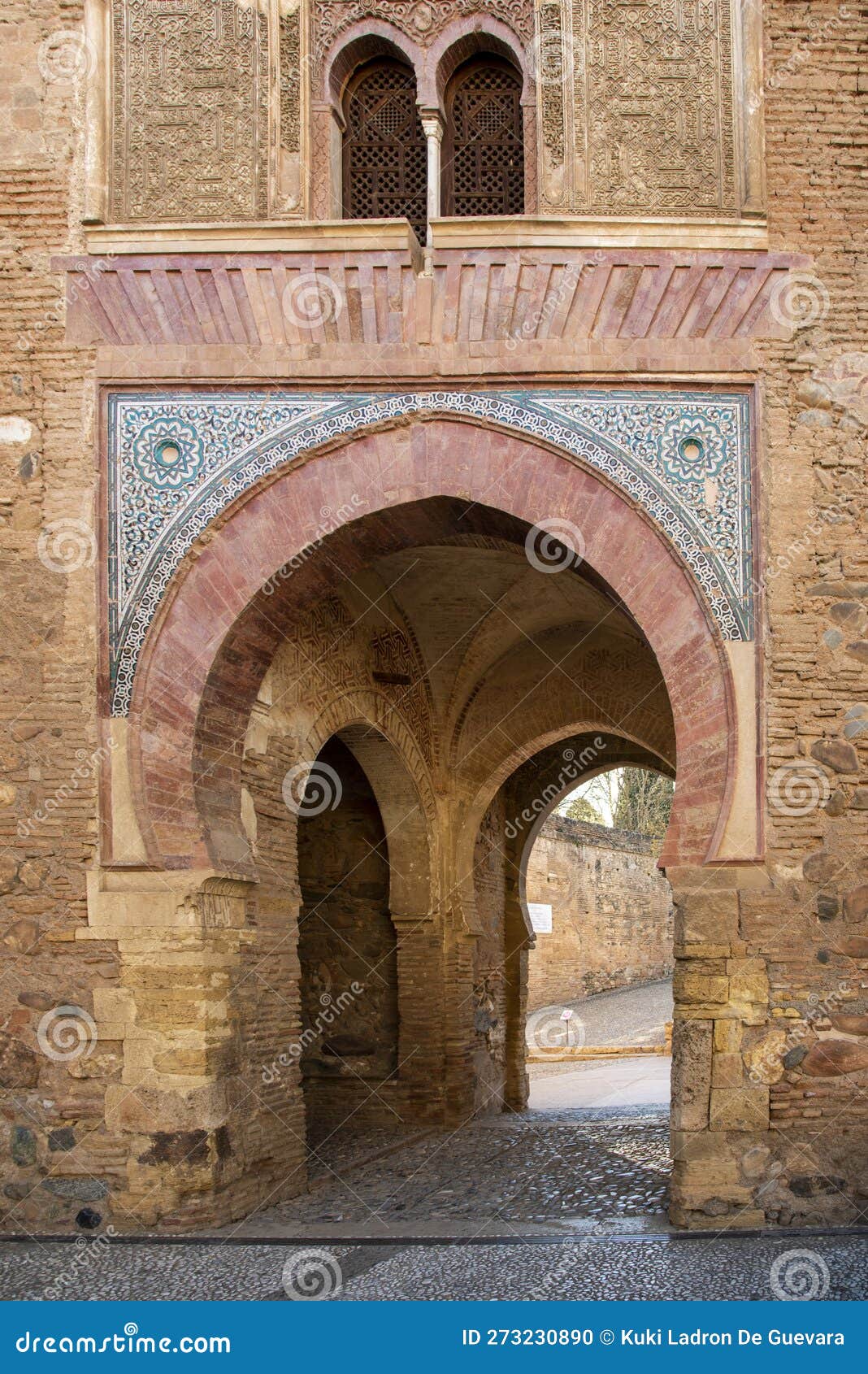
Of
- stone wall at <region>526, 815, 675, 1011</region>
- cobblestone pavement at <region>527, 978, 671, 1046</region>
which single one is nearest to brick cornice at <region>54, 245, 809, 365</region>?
cobblestone pavement at <region>527, 978, 671, 1046</region>

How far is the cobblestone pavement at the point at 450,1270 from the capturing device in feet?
18.3

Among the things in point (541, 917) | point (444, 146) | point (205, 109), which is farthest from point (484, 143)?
point (541, 917)

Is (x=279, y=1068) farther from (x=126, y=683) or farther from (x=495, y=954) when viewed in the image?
(x=495, y=954)

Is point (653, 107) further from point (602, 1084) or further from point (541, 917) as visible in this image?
point (541, 917)

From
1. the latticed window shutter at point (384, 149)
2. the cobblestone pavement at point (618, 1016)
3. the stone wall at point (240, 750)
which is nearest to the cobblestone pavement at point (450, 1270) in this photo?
the stone wall at point (240, 750)

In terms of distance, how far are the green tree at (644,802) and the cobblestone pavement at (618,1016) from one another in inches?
224

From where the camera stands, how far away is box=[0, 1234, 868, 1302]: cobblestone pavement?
5590 mm

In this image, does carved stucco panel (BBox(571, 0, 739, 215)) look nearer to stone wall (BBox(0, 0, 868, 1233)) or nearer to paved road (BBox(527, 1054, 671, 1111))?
stone wall (BBox(0, 0, 868, 1233))

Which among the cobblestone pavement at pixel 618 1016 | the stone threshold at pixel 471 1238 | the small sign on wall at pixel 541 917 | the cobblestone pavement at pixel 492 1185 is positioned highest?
the small sign on wall at pixel 541 917

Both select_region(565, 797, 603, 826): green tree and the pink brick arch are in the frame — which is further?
select_region(565, 797, 603, 826): green tree

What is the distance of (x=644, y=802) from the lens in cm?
2944

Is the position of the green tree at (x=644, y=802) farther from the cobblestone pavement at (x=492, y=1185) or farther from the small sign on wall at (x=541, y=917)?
the cobblestone pavement at (x=492, y=1185)

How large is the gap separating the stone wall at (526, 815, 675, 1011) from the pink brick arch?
14.8 m

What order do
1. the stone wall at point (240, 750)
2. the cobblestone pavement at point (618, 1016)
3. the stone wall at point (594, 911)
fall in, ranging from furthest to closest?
the stone wall at point (594, 911) → the cobblestone pavement at point (618, 1016) → the stone wall at point (240, 750)
